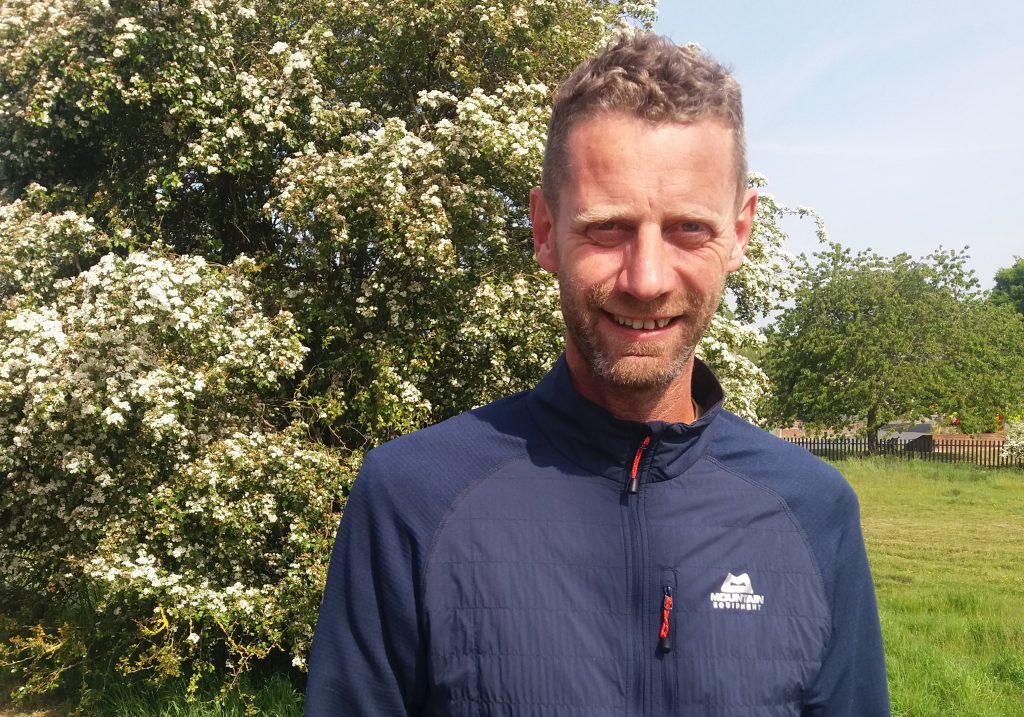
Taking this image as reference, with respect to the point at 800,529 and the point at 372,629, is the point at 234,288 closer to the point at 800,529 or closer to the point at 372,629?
the point at 372,629

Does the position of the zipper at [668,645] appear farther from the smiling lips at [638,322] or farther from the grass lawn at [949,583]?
the grass lawn at [949,583]

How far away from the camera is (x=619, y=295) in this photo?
5.90 ft

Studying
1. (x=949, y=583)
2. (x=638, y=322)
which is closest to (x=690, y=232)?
(x=638, y=322)

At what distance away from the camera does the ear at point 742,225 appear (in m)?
2.00

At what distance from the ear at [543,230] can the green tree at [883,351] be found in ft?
114

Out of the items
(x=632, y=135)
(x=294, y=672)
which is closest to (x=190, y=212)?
(x=294, y=672)

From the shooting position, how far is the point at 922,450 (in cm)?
3816

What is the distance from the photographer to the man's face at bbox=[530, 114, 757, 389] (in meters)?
1.79

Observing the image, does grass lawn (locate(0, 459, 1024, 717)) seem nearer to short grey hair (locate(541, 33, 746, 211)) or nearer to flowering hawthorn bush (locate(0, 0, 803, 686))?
flowering hawthorn bush (locate(0, 0, 803, 686))

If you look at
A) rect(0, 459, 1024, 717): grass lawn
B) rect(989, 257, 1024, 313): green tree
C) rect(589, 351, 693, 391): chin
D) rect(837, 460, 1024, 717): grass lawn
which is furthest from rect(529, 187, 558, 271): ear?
rect(989, 257, 1024, 313): green tree

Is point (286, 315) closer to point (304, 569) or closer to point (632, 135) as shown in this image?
point (304, 569)

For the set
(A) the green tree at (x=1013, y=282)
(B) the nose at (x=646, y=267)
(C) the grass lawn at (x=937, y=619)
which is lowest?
(C) the grass lawn at (x=937, y=619)

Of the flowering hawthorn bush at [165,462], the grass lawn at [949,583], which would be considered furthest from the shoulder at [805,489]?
the grass lawn at [949,583]

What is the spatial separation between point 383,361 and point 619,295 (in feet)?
21.2
